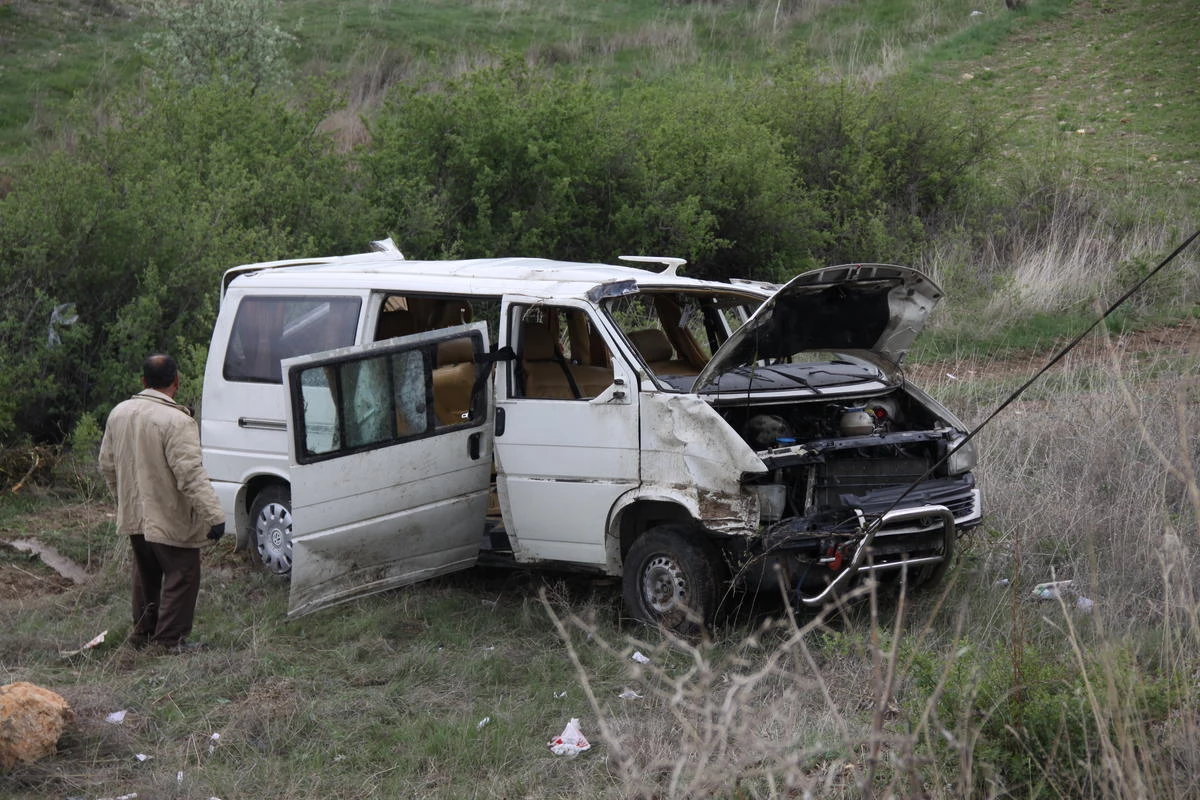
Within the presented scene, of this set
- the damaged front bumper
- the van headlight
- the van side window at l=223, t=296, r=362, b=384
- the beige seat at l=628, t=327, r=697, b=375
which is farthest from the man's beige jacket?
the van headlight

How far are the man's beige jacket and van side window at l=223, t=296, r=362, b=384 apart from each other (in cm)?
121

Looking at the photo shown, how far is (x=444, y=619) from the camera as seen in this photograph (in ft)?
22.6

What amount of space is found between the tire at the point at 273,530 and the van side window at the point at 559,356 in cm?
181

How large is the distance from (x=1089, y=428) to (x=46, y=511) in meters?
7.86

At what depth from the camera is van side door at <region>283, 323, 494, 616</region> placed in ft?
21.2

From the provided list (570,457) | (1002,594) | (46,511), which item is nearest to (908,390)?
(1002,594)

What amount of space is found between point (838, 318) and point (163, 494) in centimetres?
377

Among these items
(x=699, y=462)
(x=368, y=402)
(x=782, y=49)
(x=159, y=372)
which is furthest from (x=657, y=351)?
(x=782, y=49)

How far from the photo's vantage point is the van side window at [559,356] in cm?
702

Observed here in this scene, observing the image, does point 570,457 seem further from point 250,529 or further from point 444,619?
point 250,529

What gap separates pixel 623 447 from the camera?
20.9 feet

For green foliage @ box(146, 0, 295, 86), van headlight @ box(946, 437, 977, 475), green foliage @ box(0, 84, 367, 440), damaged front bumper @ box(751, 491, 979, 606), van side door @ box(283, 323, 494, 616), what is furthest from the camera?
green foliage @ box(146, 0, 295, 86)

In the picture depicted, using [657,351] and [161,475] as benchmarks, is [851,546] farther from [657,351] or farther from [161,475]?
[161,475]

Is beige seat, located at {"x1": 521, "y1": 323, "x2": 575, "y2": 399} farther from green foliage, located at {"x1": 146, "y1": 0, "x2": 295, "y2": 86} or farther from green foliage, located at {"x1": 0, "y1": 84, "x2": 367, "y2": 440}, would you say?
green foliage, located at {"x1": 146, "y1": 0, "x2": 295, "y2": 86}
